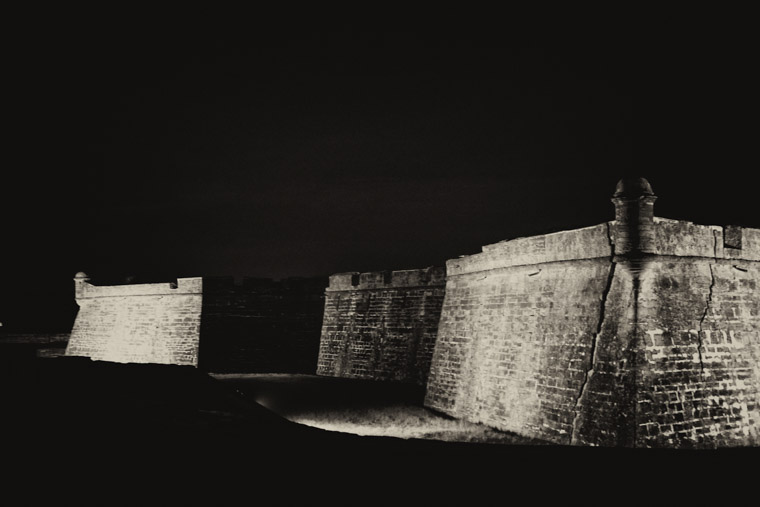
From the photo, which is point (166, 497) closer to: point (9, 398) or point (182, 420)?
point (182, 420)

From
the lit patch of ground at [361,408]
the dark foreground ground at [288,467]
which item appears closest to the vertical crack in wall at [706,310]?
the lit patch of ground at [361,408]

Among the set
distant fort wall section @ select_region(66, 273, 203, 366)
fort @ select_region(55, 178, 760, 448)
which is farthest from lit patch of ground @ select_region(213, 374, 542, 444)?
distant fort wall section @ select_region(66, 273, 203, 366)

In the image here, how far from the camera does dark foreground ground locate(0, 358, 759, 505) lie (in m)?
4.33

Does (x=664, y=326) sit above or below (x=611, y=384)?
above

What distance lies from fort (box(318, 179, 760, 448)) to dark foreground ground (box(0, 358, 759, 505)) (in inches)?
159

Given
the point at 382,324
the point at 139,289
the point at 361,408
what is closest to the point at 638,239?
the point at 361,408

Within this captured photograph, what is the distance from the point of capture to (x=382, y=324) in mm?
20688

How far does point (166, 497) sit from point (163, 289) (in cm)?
2261

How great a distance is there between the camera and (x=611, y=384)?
1055cm

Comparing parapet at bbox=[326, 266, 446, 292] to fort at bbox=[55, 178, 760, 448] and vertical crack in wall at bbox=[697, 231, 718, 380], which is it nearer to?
fort at bbox=[55, 178, 760, 448]

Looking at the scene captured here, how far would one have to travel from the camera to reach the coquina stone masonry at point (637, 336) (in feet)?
34.0

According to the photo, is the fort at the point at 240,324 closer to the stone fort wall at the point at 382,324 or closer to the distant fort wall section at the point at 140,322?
the distant fort wall section at the point at 140,322

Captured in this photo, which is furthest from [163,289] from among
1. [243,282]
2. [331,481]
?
[331,481]

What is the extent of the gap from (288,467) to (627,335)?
24.2 ft
